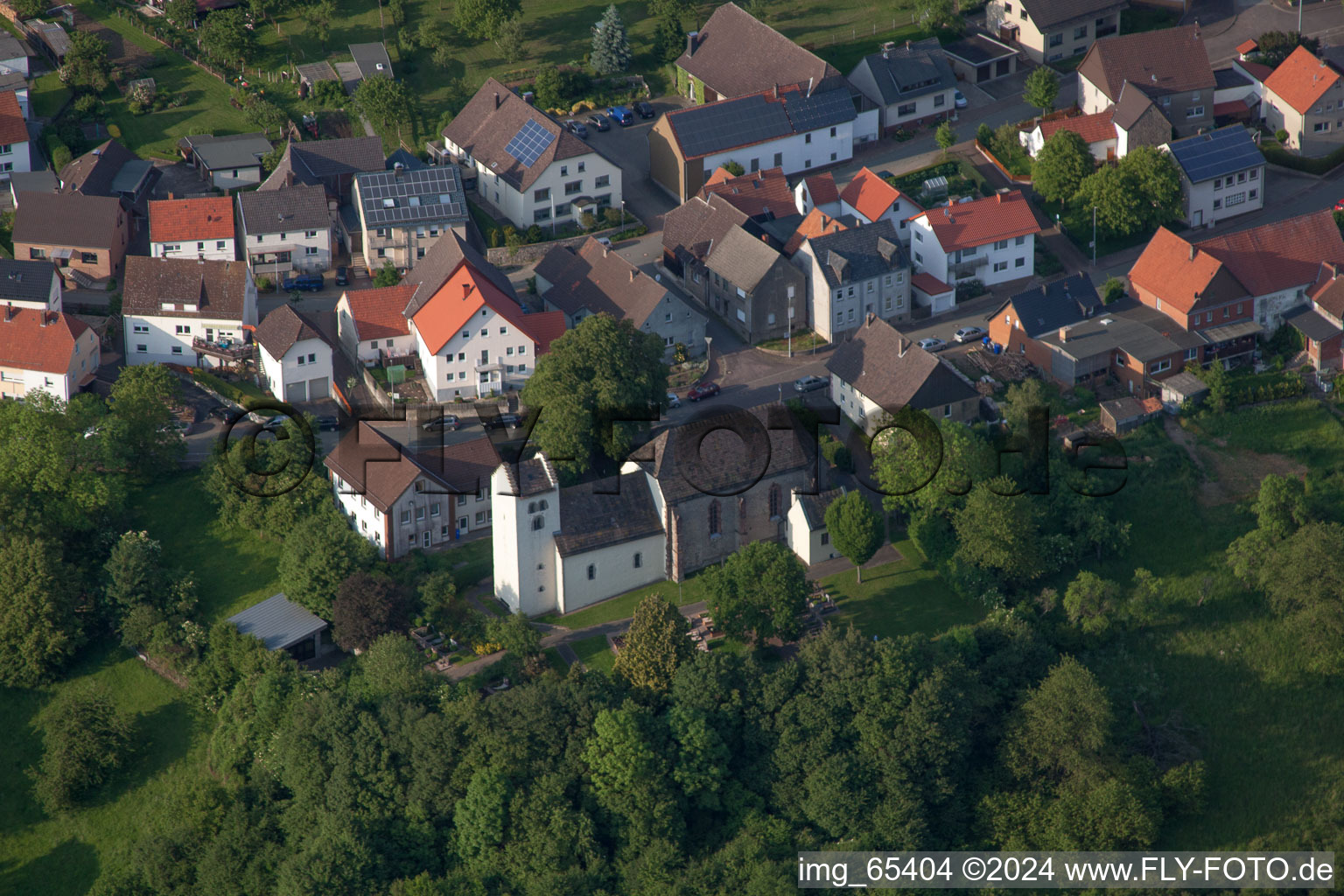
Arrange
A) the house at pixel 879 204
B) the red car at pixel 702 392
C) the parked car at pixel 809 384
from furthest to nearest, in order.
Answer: the house at pixel 879 204, the parked car at pixel 809 384, the red car at pixel 702 392

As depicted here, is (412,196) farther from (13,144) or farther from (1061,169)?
(1061,169)

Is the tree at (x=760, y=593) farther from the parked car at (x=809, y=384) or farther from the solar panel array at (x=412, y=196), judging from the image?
the solar panel array at (x=412, y=196)

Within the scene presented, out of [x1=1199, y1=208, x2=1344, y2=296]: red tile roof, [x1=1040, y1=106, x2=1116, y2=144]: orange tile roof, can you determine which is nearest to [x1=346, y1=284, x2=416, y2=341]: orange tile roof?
[x1=1040, y1=106, x2=1116, y2=144]: orange tile roof

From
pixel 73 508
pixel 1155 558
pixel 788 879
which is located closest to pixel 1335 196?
pixel 1155 558

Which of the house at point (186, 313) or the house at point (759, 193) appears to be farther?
the house at point (759, 193)

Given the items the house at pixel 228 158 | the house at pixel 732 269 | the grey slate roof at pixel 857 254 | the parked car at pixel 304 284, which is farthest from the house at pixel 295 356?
the grey slate roof at pixel 857 254

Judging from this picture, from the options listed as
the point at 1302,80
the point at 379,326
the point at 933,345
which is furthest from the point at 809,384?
the point at 1302,80

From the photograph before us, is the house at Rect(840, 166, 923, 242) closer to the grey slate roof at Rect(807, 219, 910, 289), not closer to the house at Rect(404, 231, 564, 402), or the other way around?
the grey slate roof at Rect(807, 219, 910, 289)
